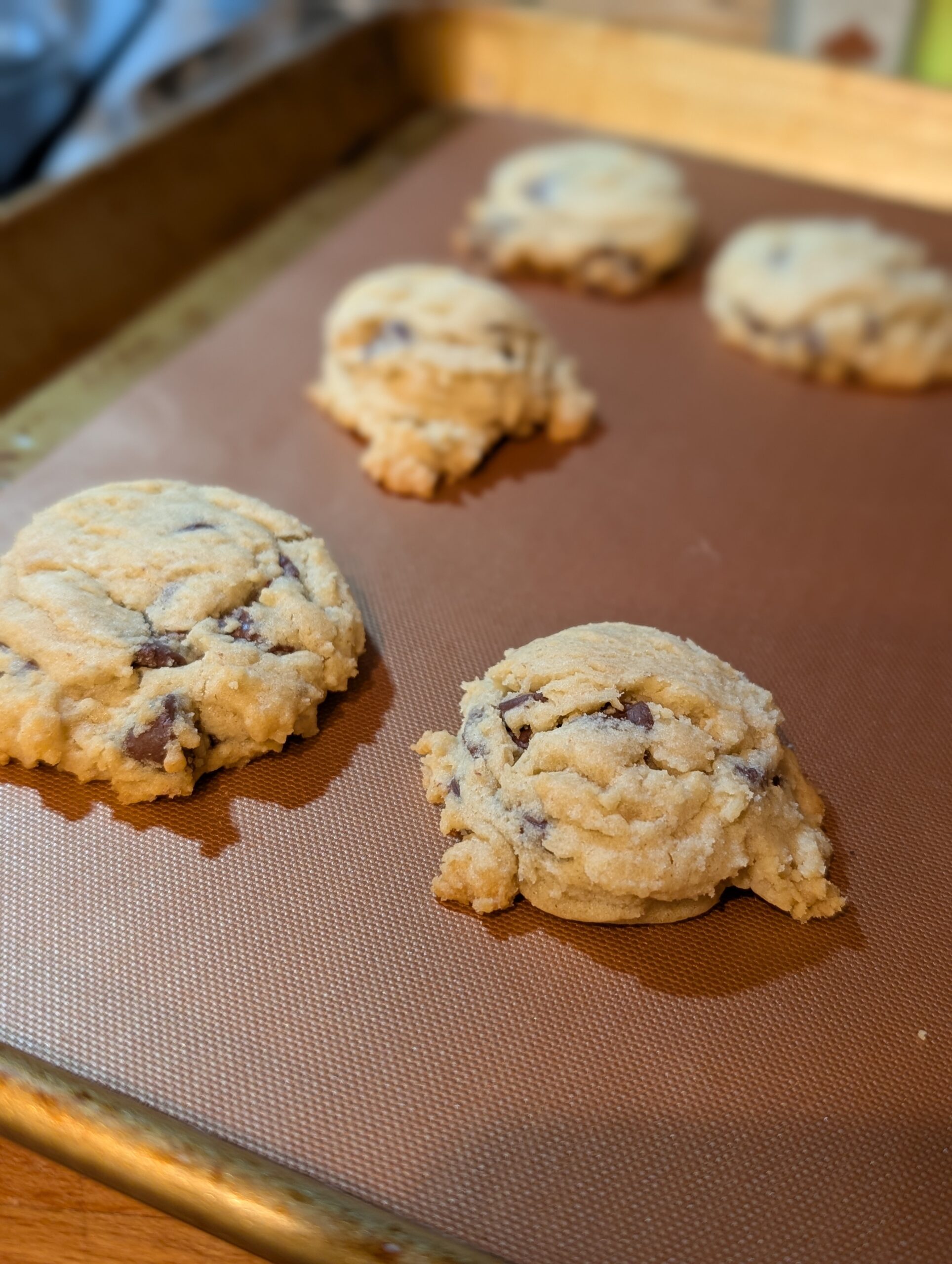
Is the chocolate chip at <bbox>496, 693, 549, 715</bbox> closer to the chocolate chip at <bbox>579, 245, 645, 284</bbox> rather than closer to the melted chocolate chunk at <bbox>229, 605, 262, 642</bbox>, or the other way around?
the melted chocolate chunk at <bbox>229, 605, 262, 642</bbox>

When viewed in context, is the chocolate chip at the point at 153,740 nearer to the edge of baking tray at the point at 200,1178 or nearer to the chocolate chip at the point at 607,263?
the edge of baking tray at the point at 200,1178

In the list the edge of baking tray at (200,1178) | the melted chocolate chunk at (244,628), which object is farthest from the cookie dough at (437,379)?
the edge of baking tray at (200,1178)

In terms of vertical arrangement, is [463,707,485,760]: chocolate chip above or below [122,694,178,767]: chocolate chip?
below

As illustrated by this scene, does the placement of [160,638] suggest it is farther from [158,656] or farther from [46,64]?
[46,64]

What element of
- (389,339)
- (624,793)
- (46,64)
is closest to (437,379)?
(389,339)

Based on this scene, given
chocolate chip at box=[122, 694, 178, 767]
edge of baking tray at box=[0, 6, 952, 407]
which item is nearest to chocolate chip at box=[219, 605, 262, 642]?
chocolate chip at box=[122, 694, 178, 767]
